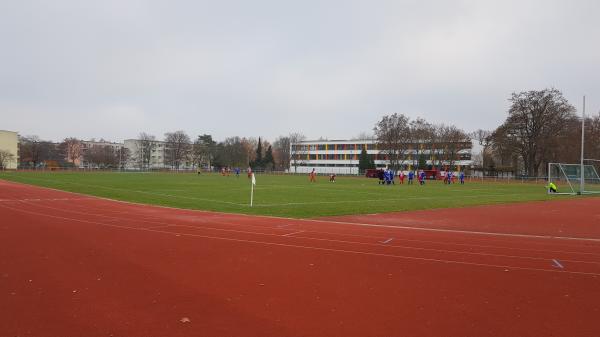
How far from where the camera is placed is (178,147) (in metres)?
128

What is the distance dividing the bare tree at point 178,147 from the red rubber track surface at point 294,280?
117 metres

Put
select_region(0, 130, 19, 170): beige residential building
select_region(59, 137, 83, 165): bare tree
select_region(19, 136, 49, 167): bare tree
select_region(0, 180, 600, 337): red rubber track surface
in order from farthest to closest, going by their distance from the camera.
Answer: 1. select_region(59, 137, 83, 165): bare tree
2. select_region(19, 136, 49, 167): bare tree
3. select_region(0, 130, 19, 170): beige residential building
4. select_region(0, 180, 600, 337): red rubber track surface

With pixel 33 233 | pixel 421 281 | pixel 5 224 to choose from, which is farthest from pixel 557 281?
pixel 5 224

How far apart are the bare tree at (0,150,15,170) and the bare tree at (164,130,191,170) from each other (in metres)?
40.4

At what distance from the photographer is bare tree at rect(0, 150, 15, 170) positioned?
9963 cm

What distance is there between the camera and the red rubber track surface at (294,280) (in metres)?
5.41

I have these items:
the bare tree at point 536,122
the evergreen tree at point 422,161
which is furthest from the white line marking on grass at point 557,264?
the evergreen tree at point 422,161

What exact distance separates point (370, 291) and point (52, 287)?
5.18m

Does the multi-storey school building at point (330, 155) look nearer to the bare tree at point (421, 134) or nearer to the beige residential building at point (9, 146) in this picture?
the bare tree at point (421, 134)

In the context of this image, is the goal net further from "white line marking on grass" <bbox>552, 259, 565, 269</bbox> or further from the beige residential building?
the beige residential building

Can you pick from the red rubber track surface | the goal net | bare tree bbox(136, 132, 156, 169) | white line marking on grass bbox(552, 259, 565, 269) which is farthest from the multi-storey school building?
white line marking on grass bbox(552, 259, 565, 269)

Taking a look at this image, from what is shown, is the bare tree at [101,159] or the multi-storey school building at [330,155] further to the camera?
the multi-storey school building at [330,155]

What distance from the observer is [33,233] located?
487 inches

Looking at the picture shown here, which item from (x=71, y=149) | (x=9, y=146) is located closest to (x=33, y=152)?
(x=9, y=146)
